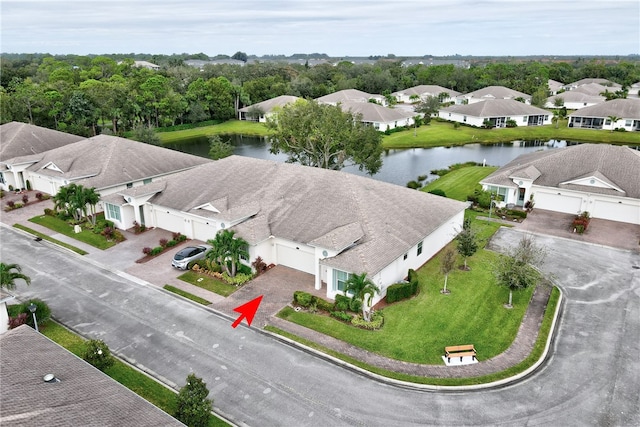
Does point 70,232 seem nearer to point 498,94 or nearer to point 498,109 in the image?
point 498,109

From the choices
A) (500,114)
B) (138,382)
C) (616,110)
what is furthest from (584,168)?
(616,110)

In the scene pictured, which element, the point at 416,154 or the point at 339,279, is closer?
the point at 339,279

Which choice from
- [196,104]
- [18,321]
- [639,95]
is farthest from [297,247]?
[639,95]

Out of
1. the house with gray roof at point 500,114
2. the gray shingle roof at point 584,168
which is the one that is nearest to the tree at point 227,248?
the gray shingle roof at point 584,168

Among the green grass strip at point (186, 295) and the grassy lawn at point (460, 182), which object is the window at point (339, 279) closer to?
the green grass strip at point (186, 295)

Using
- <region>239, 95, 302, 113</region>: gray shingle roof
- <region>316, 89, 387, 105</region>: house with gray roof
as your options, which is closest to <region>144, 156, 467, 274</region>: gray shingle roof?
<region>239, 95, 302, 113</region>: gray shingle roof

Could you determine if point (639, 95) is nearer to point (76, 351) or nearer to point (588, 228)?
point (588, 228)

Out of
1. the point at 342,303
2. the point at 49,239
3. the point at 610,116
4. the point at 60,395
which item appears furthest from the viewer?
the point at 610,116
